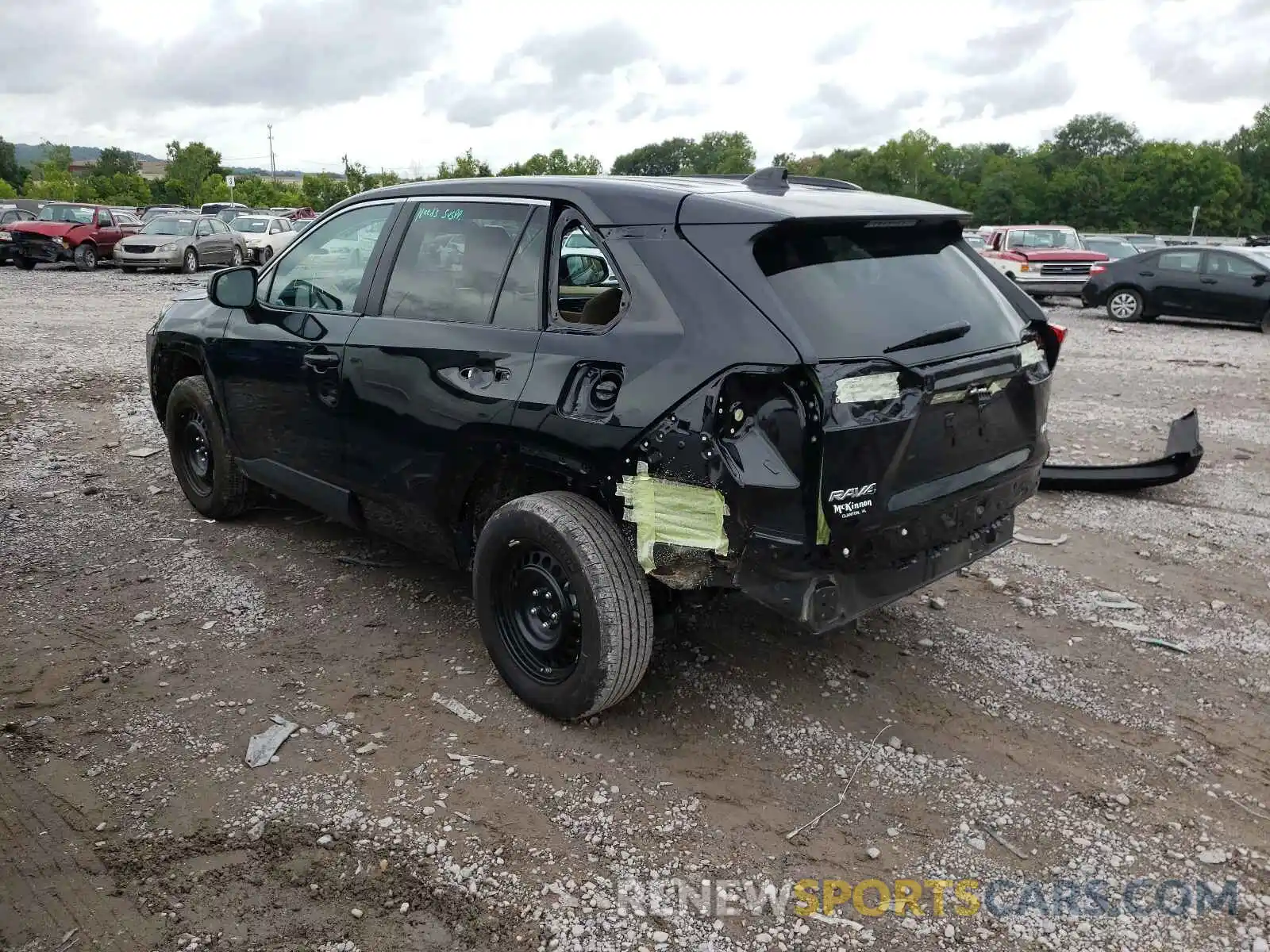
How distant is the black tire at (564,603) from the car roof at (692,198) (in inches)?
39.8

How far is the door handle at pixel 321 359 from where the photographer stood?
4043 mm

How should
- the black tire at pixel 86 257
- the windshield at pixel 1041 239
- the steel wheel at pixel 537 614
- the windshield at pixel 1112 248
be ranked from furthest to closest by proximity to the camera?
the black tire at pixel 86 257 < the windshield at pixel 1112 248 < the windshield at pixel 1041 239 < the steel wheel at pixel 537 614

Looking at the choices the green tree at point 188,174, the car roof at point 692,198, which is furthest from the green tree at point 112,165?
the car roof at point 692,198

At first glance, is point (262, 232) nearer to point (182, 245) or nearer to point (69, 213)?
point (182, 245)

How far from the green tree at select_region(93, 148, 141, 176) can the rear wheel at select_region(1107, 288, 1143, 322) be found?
81.5 m

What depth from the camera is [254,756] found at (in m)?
3.23

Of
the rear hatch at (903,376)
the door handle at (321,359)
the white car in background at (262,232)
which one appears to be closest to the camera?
the rear hatch at (903,376)

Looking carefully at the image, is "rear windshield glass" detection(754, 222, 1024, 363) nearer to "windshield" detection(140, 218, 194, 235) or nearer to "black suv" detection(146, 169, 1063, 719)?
"black suv" detection(146, 169, 1063, 719)

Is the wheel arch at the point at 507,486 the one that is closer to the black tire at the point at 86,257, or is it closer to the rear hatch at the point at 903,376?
the rear hatch at the point at 903,376

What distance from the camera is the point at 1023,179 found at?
83.6 metres

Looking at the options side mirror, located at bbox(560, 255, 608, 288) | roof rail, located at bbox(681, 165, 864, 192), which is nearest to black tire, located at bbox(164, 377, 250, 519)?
side mirror, located at bbox(560, 255, 608, 288)

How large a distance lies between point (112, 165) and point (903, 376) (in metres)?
97.6

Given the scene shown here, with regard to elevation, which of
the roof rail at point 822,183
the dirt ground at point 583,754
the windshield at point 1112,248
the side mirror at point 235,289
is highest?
the windshield at point 1112,248

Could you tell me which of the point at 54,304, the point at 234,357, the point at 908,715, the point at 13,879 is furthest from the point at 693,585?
the point at 54,304
